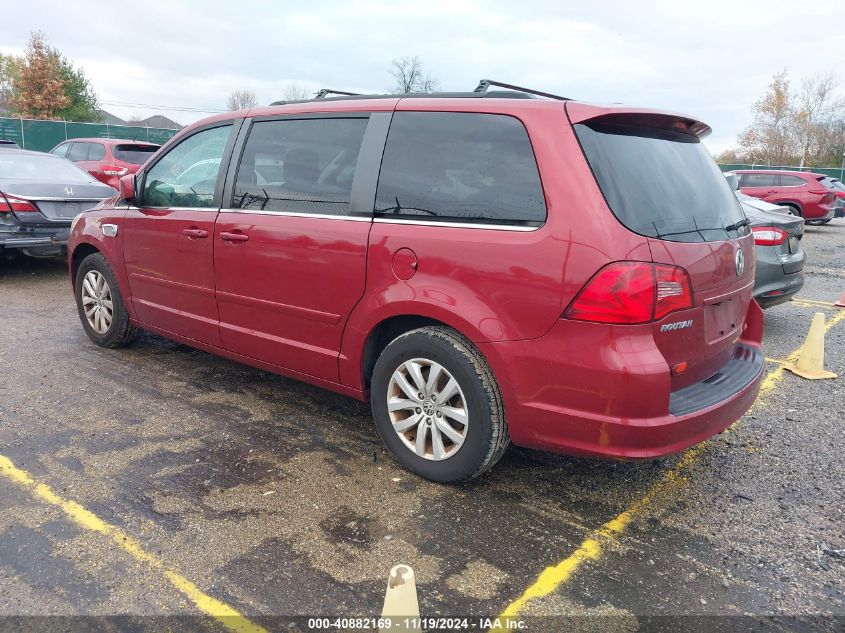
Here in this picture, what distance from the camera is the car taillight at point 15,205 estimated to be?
7355 mm

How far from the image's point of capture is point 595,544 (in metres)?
2.78

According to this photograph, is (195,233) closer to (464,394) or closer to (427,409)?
(427,409)

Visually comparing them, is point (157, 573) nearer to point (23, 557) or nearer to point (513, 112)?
point (23, 557)

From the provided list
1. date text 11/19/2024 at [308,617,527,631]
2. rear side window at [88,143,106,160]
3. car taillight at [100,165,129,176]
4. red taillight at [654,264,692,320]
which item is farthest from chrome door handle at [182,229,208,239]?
rear side window at [88,143,106,160]

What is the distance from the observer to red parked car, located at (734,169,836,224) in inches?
704

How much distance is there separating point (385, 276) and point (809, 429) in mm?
2888

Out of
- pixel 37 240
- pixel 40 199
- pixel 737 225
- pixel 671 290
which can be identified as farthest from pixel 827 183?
pixel 37 240

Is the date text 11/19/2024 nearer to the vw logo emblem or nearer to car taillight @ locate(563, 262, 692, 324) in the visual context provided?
car taillight @ locate(563, 262, 692, 324)

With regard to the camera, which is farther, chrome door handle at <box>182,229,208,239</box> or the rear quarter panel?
chrome door handle at <box>182,229,208,239</box>

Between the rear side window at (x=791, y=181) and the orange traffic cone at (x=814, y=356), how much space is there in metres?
15.4

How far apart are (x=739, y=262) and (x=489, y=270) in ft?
4.15

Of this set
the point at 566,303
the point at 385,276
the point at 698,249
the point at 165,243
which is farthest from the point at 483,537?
the point at 165,243

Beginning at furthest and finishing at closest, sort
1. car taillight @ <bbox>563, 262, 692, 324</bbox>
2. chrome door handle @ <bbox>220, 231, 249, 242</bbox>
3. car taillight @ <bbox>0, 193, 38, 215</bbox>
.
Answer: car taillight @ <bbox>0, 193, 38, 215</bbox>, chrome door handle @ <bbox>220, 231, 249, 242</bbox>, car taillight @ <bbox>563, 262, 692, 324</bbox>

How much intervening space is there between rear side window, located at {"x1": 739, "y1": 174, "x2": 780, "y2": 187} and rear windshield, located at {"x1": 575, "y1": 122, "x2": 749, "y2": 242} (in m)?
17.4
